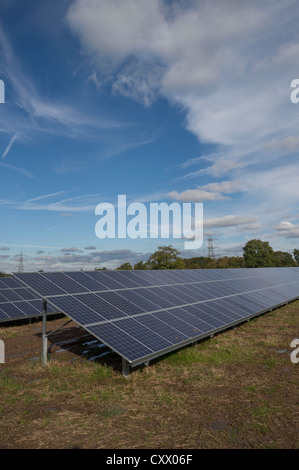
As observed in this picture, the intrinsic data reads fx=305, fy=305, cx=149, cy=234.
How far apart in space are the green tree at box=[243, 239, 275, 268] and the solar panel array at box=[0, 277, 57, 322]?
7416cm

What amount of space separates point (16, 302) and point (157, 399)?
16.1 meters

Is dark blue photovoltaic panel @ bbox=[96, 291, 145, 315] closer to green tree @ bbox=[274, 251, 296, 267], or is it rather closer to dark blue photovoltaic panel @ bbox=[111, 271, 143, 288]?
dark blue photovoltaic panel @ bbox=[111, 271, 143, 288]

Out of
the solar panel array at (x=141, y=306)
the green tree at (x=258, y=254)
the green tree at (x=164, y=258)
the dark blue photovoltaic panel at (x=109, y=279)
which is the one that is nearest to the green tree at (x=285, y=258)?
the green tree at (x=258, y=254)

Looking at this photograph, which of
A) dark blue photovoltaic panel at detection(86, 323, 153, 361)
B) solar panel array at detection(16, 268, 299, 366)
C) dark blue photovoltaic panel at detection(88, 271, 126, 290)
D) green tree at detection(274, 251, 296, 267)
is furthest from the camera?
green tree at detection(274, 251, 296, 267)

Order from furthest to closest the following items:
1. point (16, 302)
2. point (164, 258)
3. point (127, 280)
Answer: point (164, 258) → point (16, 302) → point (127, 280)

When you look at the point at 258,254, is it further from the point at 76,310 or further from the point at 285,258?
the point at 76,310

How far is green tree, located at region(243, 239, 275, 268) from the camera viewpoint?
3403 inches

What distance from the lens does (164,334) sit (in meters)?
11.4

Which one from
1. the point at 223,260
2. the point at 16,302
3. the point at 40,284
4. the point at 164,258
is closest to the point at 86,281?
the point at 40,284

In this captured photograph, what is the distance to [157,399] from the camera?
859cm

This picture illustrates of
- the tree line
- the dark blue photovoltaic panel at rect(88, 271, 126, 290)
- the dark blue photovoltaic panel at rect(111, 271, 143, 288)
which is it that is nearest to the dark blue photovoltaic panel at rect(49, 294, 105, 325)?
the dark blue photovoltaic panel at rect(88, 271, 126, 290)

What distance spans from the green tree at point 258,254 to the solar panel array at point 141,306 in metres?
69.3
